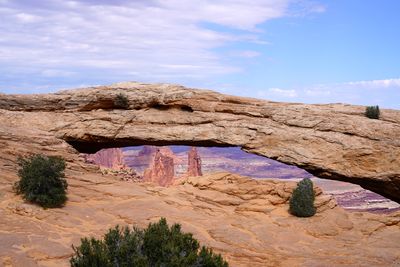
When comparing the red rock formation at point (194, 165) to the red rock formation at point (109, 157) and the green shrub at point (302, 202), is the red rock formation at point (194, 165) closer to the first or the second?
the red rock formation at point (109, 157)

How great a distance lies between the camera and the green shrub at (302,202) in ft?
77.9

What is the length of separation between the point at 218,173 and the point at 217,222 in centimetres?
801

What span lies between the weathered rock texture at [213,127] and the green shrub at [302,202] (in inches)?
73.3

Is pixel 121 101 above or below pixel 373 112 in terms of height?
above

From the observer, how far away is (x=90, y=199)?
64.3ft

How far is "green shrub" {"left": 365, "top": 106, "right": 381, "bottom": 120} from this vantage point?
23656 mm

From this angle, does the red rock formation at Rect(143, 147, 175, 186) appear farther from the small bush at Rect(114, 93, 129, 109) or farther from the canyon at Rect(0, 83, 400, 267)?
the small bush at Rect(114, 93, 129, 109)

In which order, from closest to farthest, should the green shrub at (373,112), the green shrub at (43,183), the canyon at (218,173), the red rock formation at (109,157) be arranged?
the green shrub at (43,183) < the canyon at (218,173) < the green shrub at (373,112) < the red rock formation at (109,157)

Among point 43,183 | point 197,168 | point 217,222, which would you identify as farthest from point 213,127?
point 197,168

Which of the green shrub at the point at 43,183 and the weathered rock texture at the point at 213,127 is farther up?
the weathered rock texture at the point at 213,127

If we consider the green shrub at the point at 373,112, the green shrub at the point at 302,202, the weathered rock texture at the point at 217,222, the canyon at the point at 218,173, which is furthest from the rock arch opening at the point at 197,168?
the green shrub at the point at 373,112

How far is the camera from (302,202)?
23875 mm

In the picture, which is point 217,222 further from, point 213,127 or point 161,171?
point 161,171

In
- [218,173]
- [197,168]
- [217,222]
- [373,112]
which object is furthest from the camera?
[197,168]
